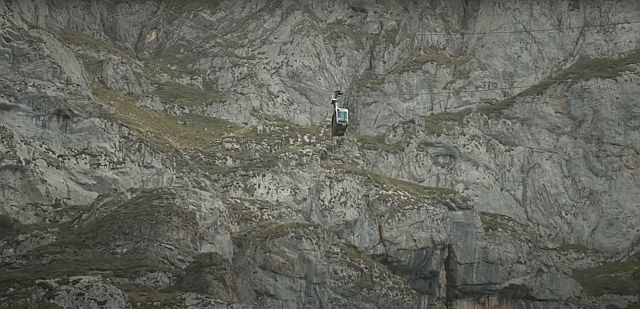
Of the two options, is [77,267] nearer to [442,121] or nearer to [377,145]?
[377,145]

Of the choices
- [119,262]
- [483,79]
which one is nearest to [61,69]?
[119,262]

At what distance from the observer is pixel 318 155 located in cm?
11706

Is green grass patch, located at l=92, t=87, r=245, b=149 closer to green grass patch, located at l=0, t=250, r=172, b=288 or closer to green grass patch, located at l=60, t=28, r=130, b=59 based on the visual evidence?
green grass patch, located at l=60, t=28, r=130, b=59

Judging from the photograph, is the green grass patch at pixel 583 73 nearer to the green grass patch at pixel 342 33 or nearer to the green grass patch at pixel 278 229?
the green grass patch at pixel 342 33

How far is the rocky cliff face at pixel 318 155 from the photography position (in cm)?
8988

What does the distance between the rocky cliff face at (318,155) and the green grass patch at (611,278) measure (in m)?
0.34

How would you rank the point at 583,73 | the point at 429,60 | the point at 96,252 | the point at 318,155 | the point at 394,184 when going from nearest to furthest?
the point at 96,252
the point at 318,155
the point at 394,184
the point at 583,73
the point at 429,60

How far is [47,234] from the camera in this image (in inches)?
3445

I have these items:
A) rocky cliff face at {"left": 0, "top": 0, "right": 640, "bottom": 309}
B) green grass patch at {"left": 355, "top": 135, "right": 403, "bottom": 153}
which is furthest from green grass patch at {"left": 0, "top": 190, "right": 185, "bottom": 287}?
green grass patch at {"left": 355, "top": 135, "right": 403, "bottom": 153}

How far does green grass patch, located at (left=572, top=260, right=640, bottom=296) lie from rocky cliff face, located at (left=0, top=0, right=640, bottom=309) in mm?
336

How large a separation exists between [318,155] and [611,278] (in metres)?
34.7

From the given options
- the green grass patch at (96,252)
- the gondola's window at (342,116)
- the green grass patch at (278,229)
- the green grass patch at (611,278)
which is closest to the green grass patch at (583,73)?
the green grass patch at (611,278)

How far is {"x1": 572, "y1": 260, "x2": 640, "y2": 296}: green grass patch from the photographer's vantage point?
112 metres

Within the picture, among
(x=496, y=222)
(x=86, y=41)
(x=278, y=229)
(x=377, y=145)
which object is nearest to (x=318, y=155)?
(x=377, y=145)
